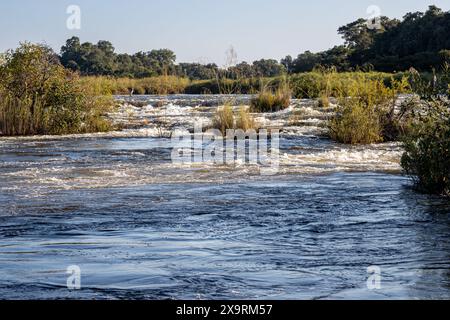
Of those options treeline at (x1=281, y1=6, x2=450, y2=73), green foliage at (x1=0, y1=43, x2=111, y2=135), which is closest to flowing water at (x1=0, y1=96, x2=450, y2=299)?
green foliage at (x1=0, y1=43, x2=111, y2=135)

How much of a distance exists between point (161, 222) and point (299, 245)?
188 cm

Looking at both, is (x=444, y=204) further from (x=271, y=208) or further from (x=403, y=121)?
(x=403, y=121)

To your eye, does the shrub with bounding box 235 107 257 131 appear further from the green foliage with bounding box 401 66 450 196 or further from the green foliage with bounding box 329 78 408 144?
the green foliage with bounding box 401 66 450 196

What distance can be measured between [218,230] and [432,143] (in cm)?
375

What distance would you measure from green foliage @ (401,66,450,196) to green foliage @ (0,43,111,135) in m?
13.0

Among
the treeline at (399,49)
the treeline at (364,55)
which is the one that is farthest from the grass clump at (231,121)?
the treeline at (399,49)

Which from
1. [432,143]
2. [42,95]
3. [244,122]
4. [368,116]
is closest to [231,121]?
[244,122]

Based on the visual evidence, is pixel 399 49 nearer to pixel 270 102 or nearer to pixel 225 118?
pixel 270 102

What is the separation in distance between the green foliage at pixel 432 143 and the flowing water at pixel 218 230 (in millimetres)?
408

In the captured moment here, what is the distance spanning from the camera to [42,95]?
22.2 m

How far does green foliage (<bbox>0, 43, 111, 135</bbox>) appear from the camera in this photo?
21906 mm

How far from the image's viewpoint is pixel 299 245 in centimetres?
742

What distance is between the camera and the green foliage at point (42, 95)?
21906 mm
